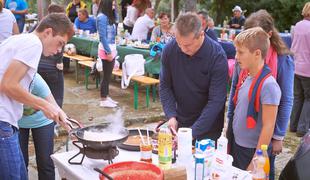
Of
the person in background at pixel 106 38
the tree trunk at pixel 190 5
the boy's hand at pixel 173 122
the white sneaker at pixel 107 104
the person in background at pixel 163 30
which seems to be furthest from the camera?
the tree trunk at pixel 190 5

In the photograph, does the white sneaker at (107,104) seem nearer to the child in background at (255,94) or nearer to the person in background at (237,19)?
the child in background at (255,94)

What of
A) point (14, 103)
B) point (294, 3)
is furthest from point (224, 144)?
point (294, 3)

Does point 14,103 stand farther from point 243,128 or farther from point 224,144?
point 243,128

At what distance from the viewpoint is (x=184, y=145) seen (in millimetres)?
2490

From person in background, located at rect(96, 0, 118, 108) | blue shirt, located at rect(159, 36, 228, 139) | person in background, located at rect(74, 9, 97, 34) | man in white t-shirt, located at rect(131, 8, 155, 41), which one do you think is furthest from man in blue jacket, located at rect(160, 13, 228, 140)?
person in background, located at rect(74, 9, 97, 34)

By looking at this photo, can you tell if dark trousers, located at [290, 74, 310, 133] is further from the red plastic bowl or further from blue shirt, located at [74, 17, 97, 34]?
blue shirt, located at [74, 17, 97, 34]

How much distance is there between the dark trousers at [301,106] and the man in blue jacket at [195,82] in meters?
2.69

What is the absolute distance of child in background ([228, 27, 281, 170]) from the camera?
2631 millimetres

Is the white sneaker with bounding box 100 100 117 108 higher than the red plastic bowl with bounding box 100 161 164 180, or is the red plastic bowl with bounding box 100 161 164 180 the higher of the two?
the red plastic bowl with bounding box 100 161 164 180

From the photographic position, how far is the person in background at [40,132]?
3176 millimetres

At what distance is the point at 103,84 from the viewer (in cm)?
686

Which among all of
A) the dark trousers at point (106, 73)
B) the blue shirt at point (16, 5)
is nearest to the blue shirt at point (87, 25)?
the blue shirt at point (16, 5)

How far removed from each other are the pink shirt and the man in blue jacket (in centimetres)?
266

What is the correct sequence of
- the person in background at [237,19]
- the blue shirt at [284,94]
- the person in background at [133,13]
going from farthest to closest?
the person in background at [237,19]
the person in background at [133,13]
the blue shirt at [284,94]
